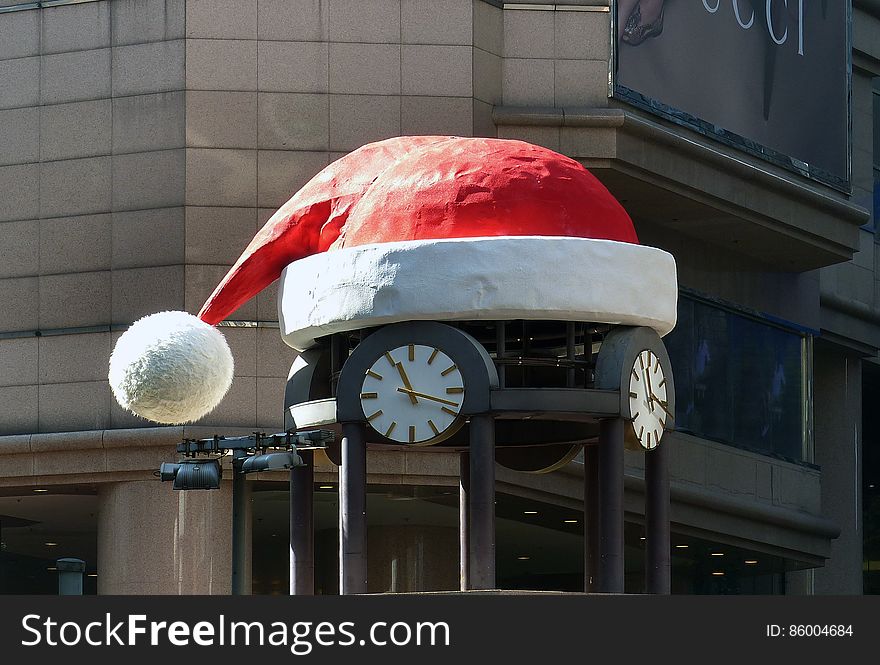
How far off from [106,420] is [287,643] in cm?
1558

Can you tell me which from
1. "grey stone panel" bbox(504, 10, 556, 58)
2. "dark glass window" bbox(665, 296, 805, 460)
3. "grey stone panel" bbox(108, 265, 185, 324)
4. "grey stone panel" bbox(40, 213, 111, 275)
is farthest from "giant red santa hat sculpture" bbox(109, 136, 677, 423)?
"dark glass window" bbox(665, 296, 805, 460)

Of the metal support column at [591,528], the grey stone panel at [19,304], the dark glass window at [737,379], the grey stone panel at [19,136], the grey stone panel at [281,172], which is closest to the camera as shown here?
the metal support column at [591,528]

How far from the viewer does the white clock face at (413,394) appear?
17547 mm

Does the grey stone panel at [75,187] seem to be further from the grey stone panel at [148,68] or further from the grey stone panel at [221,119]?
the grey stone panel at [221,119]

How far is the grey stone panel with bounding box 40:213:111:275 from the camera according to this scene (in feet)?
92.7

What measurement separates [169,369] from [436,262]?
2.66 meters

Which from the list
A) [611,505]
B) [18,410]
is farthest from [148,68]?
[611,505]

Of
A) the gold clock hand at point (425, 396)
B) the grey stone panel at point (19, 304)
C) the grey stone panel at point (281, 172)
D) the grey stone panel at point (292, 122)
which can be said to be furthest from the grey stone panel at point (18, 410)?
the gold clock hand at point (425, 396)

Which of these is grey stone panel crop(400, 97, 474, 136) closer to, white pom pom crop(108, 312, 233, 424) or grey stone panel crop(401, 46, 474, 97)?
grey stone panel crop(401, 46, 474, 97)

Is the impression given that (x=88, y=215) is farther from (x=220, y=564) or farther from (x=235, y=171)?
(x=220, y=564)

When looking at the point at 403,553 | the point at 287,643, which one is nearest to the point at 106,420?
the point at 403,553

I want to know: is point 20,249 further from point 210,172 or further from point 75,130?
point 210,172

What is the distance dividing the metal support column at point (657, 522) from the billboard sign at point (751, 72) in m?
11.8

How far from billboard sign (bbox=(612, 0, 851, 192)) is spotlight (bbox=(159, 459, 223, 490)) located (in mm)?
13757
